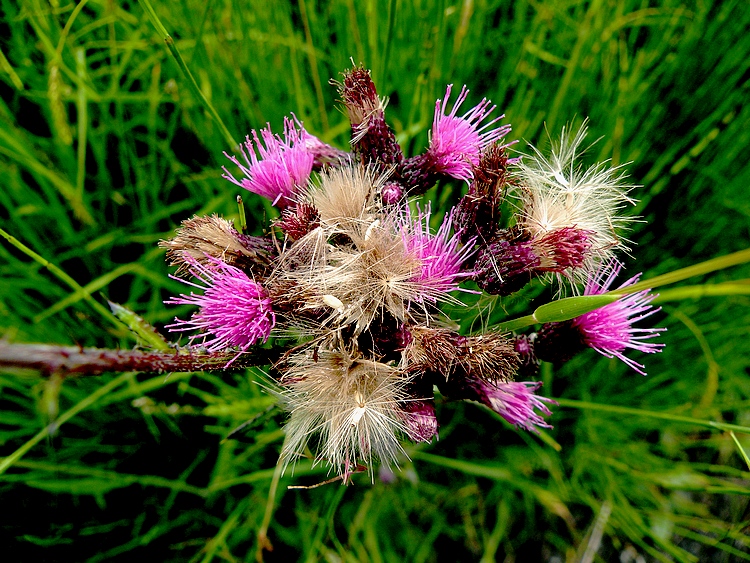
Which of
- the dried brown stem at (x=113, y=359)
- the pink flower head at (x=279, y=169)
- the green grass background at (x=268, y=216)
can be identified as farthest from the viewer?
the green grass background at (x=268, y=216)

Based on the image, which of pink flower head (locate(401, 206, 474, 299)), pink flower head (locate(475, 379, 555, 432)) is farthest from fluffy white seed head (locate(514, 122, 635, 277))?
pink flower head (locate(475, 379, 555, 432))

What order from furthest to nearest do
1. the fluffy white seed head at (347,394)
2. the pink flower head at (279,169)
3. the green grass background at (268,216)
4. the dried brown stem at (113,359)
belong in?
the green grass background at (268,216) → the pink flower head at (279,169) → the fluffy white seed head at (347,394) → the dried brown stem at (113,359)

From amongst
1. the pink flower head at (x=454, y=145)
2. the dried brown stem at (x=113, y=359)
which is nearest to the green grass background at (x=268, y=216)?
the pink flower head at (x=454, y=145)

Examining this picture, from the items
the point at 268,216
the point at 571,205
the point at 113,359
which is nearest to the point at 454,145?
the point at 571,205

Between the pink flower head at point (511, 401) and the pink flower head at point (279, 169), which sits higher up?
the pink flower head at point (279, 169)

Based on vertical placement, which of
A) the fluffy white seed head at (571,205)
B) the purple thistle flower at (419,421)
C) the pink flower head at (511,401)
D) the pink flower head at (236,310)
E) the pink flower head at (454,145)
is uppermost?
the pink flower head at (454,145)

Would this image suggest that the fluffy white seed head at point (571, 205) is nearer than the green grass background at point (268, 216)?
Yes

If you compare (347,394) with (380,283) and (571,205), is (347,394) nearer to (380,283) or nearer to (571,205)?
(380,283)

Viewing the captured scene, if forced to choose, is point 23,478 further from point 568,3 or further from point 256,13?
point 568,3

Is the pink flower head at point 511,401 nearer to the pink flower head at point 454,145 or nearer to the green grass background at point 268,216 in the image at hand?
the pink flower head at point 454,145
